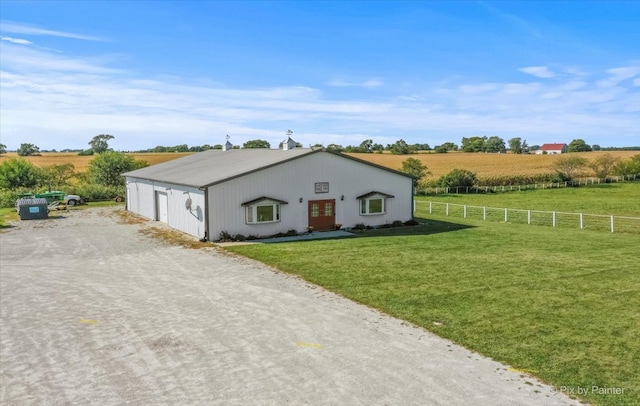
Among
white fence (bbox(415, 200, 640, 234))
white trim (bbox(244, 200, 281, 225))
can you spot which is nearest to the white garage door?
white trim (bbox(244, 200, 281, 225))

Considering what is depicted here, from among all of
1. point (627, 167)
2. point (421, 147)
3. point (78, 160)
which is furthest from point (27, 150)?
point (627, 167)

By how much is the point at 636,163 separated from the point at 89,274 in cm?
7656

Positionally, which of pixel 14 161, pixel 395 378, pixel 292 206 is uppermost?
pixel 14 161

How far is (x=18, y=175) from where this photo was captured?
47.4 m

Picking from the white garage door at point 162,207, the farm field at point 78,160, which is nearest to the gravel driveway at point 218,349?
the white garage door at point 162,207

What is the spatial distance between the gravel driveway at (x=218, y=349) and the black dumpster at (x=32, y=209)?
1698cm

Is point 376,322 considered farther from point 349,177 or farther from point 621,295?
point 349,177

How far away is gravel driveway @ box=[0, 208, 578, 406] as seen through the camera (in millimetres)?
8203

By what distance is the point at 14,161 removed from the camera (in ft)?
157

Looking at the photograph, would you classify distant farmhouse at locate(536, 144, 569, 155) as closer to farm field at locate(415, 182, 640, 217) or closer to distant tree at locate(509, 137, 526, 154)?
distant tree at locate(509, 137, 526, 154)

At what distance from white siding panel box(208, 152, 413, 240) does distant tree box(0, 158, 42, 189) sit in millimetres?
33505

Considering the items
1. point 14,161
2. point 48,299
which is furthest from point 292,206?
point 14,161

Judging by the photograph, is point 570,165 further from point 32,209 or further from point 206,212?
point 32,209

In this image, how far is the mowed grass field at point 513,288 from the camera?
30.7 ft
